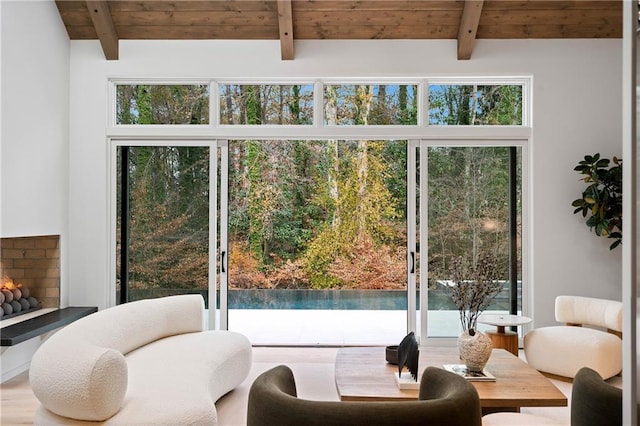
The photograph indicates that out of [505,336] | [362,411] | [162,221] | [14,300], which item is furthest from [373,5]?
[362,411]

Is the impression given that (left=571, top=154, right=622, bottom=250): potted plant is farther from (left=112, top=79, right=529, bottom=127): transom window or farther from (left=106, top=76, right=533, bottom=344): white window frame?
(left=112, top=79, right=529, bottom=127): transom window

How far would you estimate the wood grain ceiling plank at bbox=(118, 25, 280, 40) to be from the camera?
211 inches

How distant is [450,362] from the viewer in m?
3.52

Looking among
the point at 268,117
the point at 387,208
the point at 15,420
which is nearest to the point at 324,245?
the point at 387,208

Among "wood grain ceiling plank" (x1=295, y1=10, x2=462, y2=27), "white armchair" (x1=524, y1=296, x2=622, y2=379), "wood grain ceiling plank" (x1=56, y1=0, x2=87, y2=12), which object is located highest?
"wood grain ceiling plank" (x1=56, y1=0, x2=87, y2=12)

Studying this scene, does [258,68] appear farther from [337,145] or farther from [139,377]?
[139,377]

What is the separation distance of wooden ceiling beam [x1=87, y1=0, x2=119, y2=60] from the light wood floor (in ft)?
10.2

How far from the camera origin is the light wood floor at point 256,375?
3512 millimetres

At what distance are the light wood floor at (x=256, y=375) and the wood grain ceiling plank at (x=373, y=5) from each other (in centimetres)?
328

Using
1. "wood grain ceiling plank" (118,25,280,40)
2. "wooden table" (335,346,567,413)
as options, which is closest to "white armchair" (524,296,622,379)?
"wooden table" (335,346,567,413)

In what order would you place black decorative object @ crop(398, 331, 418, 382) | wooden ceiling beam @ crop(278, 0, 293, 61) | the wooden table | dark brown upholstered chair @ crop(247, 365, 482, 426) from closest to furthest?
dark brown upholstered chair @ crop(247, 365, 482, 426)
the wooden table
black decorative object @ crop(398, 331, 418, 382)
wooden ceiling beam @ crop(278, 0, 293, 61)

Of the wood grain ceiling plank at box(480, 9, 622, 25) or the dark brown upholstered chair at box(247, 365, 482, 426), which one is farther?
the wood grain ceiling plank at box(480, 9, 622, 25)

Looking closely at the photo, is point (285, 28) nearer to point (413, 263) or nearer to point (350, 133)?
point (350, 133)

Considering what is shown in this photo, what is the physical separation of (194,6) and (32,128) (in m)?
1.87
